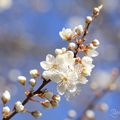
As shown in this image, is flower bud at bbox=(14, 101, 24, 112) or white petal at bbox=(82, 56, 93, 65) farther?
white petal at bbox=(82, 56, 93, 65)

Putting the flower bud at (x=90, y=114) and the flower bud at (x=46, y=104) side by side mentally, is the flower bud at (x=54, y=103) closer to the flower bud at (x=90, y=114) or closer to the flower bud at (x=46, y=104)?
the flower bud at (x=46, y=104)

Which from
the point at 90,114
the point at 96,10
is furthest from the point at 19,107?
the point at 90,114

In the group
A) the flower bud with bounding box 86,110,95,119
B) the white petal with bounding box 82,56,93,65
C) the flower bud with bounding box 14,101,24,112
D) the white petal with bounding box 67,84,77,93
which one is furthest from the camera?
the flower bud with bounding box 86,110,95,119

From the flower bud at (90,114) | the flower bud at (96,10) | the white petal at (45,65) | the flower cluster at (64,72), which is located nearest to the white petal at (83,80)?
the flower cluster at (64,72)

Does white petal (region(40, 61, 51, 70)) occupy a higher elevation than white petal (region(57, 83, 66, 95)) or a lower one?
higher

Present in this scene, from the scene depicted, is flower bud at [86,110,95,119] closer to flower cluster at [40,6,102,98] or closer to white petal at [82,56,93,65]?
flower cluster at [40,6,102,98]

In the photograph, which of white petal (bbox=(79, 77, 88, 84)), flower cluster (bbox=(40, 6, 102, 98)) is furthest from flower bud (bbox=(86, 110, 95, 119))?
white petal (bbox=(79, 77, 88, 84))

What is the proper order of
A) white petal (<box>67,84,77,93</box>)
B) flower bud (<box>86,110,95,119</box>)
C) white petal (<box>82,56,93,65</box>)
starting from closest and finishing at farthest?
white petal (<box>82,56,93,65</box>) < white petal (<box>67,84,77,93</box>) < flower bud (<box>86,110,95,119</box>)

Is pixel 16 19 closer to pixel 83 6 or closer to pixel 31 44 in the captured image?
pixel 31 44

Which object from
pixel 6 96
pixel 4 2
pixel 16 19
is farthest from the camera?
pixel 4 2

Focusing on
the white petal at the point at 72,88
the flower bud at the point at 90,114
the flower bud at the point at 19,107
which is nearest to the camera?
the flower bud at the point at 19,107

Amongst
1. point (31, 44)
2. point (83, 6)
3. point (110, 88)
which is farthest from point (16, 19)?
point (110, 88)
